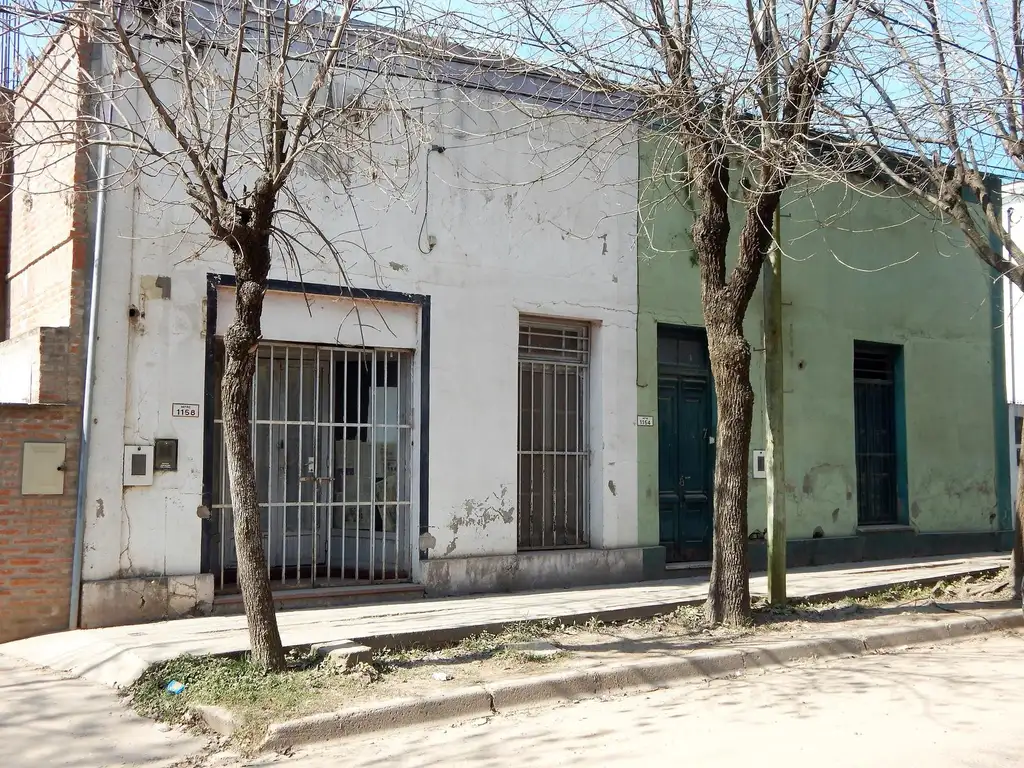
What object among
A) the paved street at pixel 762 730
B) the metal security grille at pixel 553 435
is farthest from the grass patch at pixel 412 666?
the metal security grille at pixel 553 435

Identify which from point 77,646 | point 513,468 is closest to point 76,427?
point 77,646

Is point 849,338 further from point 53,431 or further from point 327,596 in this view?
→ point 53,431

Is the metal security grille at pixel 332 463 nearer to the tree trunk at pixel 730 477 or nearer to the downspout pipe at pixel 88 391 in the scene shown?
the downspout pipe at pixel 88 391

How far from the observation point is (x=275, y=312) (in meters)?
8.98

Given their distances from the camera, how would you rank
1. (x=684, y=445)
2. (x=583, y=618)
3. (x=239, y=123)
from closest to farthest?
(x=239, y=123) → (x=583, y=618) → (x=684, y=445)

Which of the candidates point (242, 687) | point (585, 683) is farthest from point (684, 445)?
point (242, 687)

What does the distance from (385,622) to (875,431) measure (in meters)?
8.23

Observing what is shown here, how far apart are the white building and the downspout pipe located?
0.05 m

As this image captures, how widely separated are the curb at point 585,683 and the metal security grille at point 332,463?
3.51m

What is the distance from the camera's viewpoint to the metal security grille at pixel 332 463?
30.3 ft

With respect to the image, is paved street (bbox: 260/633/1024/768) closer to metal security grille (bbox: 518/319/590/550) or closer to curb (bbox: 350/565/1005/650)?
curb (bbox: 350/565/1005/650)

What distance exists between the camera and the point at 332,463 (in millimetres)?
9477

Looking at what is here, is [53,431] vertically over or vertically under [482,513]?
over

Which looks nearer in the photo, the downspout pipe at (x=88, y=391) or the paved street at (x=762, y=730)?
the paved street at (x=762, y=730)
